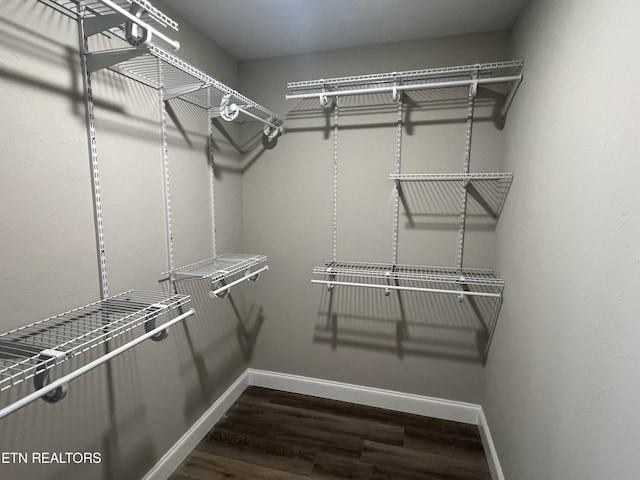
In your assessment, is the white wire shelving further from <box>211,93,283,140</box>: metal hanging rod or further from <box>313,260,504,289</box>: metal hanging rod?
<box>211,93,283,140</box>: metal hanging rod

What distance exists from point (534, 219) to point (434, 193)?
733mm

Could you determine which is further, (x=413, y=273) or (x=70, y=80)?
(x=413, y=273)

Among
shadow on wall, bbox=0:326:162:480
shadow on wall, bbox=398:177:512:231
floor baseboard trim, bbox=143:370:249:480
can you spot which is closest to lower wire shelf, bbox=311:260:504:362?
shadow on wall, bbox=398:177:512:231

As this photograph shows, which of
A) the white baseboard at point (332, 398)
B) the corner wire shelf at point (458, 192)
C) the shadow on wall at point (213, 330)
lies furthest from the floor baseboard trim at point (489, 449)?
the shadow on wall at point (213, 330)

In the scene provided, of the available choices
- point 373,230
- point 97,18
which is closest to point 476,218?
point 373,230

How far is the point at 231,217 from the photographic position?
226 cm

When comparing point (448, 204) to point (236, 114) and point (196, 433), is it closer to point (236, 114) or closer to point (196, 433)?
point (236, 114)

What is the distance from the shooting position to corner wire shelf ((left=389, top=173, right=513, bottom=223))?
6.09 feet

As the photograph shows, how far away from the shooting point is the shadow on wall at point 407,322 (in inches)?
81.5

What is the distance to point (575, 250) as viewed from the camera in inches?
39.2

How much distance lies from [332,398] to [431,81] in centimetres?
219

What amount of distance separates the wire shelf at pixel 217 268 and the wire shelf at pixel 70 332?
217mm

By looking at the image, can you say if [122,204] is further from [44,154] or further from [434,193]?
[434,193]

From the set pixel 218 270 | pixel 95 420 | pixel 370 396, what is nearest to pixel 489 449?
pixel 370 396
